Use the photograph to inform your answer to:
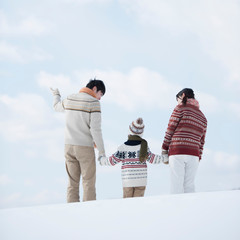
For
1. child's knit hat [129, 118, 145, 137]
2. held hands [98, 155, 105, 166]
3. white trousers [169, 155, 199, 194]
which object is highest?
child's knit hat [129, 118, 145, 137]

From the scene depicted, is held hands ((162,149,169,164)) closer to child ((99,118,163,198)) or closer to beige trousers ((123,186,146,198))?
child ((99,118,163,198))

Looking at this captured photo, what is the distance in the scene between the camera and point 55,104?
507 cm

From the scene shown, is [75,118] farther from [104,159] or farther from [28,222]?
[28,222]

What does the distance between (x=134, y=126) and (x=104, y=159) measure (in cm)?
57

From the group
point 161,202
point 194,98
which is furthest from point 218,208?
point 194,98

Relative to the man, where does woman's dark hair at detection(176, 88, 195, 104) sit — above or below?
above

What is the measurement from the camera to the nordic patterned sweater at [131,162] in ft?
14.7

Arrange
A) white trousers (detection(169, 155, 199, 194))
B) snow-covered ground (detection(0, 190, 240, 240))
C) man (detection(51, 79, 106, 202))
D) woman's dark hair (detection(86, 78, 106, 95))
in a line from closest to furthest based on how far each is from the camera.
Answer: snow-covered ground (detection(0, 190, 240, 240)) → white trousers (detection(169, 155, 199, 194)) → man (detection(51, 79, 106, 202)) → woman's dark hair (detection(86, 78, 106, 95))

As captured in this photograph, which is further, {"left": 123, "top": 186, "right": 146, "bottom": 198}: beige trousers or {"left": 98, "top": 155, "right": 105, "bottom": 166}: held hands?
{"left": 98, "top": 155, "right": 105, "bottom": 166}: held hands

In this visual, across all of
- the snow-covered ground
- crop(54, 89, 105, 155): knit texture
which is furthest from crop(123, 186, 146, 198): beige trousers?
the snow-covered ground

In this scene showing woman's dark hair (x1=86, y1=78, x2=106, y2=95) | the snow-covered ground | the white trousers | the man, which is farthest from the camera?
woman's dark hair (x1=86, y1=78, x2=106, y2=95)

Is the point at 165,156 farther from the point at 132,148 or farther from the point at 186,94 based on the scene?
the point at 186,94

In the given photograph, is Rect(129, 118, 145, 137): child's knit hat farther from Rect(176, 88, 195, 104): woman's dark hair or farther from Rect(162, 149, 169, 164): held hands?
Rect(176, 88, 195, 104): woman's dark hair

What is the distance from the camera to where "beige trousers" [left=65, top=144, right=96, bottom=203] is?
4586 mm
